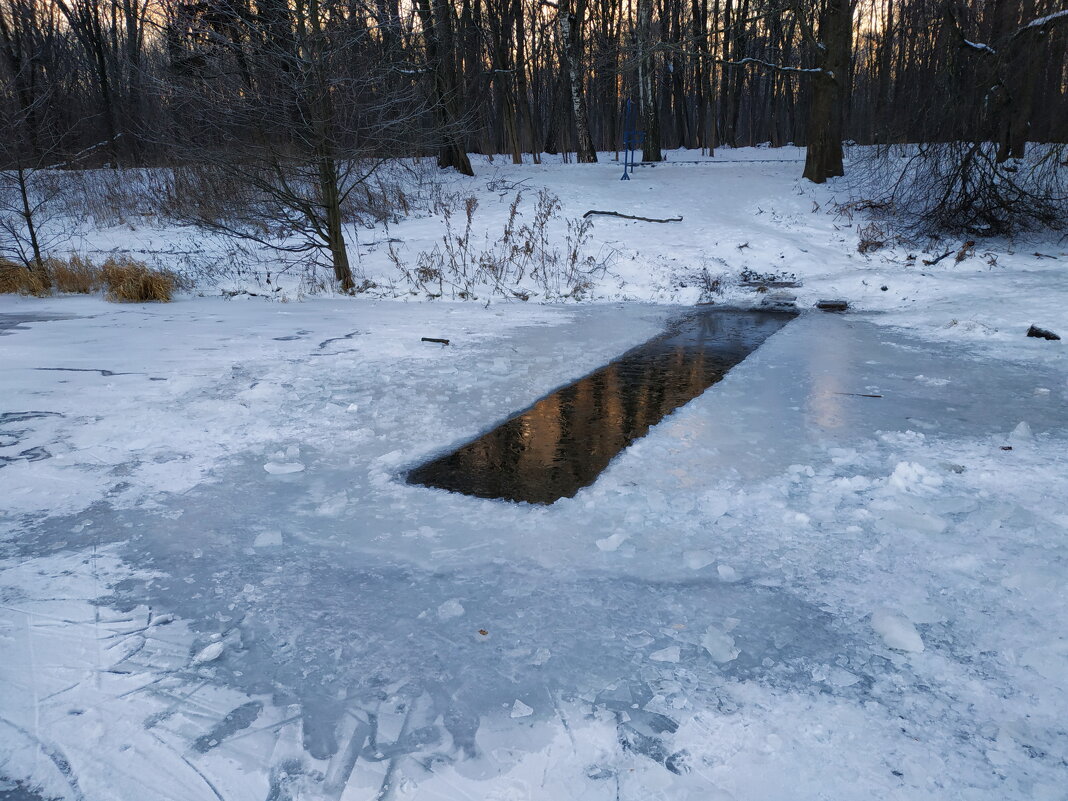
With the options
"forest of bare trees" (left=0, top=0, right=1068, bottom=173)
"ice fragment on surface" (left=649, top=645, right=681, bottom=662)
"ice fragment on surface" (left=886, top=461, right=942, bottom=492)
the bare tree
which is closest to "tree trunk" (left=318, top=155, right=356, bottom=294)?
the bare tree

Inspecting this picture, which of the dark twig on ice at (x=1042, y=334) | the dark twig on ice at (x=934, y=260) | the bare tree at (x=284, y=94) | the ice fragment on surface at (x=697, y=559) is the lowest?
the ice fragment on surface at (x=697, y=559)

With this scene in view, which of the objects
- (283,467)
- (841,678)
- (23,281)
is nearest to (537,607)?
(841,678)

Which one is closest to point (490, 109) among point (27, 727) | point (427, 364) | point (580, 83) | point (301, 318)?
point (580, 83)

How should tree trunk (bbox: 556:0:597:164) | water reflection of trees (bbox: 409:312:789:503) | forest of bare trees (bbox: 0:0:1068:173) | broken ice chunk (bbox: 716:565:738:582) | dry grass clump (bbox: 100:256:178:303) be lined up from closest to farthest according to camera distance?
1. broken ice chunk (bbox: 716:565:738:582)
2. water reflection of trees (bbox: 409:312:789:503)
3. forest of bare trees (bbox: 0:0:1068:173)
4. dry grass clump (bbox: 100:256:178:303)
5. tree trunk (bbox: 556:0:597:164)

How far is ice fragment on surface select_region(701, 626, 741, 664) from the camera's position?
2.10 metres

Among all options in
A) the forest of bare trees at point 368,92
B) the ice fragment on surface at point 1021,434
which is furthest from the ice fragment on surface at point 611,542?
the forest of bare trees at point 368,92

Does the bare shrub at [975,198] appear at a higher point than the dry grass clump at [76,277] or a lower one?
higher

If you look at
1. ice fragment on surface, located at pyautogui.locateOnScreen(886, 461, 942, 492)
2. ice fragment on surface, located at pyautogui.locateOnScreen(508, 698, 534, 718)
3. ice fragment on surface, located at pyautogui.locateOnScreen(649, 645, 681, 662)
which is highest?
ice fragment on surface, located at pyautogui.locateOnScreen(886, 461, 942, 492)

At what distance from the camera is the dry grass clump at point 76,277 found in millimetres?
10398

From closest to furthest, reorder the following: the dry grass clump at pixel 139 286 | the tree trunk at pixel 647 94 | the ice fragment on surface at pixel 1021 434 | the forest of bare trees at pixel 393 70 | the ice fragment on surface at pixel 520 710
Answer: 1. the ice fragment on surface at pixel 520 710
2. the ice fragment on surface at pixel 1021 434
3. the forest of bare trees at pixel 393 70
4. the dry grass clump at pixel 139 286
5. the tree trunk at pixel 647 94

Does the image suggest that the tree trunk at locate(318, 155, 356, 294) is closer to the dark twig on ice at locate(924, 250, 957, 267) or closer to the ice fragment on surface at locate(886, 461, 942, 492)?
the ice fragment on surface at locate(886, 461, 942, 492)

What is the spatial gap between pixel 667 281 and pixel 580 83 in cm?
1147

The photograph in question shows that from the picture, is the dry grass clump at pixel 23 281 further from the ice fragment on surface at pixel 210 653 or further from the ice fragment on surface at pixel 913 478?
the ice fragment on surface at pixel 913 478

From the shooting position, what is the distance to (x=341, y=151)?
334 inches
